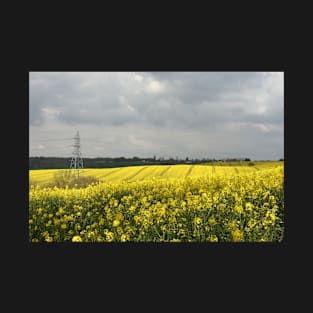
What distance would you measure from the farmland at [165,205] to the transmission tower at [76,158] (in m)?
0.09

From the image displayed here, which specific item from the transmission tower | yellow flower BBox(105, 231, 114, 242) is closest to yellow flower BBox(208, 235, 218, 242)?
yellow flower BBox(105, 231, 114, 242)

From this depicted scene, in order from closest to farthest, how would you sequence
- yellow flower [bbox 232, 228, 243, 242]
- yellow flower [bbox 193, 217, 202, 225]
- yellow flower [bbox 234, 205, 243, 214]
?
1. yellow flower [bbox 232, 228, 243, 242]
2. yellow flower [bbox 193, 217, 202, 225]
3. yellow flower [bbox 234, 205, 243, 214]

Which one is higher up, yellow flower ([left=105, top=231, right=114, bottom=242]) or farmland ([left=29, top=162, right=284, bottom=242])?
farmland ([left=29, top=162, right=284, bottom=242])

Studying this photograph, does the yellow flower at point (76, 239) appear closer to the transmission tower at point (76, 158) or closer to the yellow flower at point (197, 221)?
the transmission tower at point (76, 158)

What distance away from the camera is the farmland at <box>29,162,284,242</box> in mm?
5047

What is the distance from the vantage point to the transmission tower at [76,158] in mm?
5316

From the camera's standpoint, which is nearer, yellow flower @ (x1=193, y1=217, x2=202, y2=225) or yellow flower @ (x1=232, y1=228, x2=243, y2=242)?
yellow flower @ (x1=232, y1=228, x2=243, y2=242)

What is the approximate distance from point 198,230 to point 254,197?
84 centimetres

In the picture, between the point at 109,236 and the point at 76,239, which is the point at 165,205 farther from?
the point at 76,239

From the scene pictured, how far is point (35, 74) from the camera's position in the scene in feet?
17.3

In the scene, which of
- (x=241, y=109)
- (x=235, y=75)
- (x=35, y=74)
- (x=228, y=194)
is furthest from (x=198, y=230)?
(x=35, y=74)

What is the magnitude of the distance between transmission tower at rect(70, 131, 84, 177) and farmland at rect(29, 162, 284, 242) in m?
0.09

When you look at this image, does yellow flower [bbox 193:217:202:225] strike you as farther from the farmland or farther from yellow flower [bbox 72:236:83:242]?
yellow flower [bbox 72:236:83:242]

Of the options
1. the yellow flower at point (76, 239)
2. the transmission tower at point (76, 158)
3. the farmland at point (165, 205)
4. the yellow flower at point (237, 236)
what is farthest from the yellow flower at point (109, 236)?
the yellow flower at point (237, 236)
